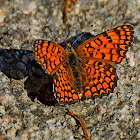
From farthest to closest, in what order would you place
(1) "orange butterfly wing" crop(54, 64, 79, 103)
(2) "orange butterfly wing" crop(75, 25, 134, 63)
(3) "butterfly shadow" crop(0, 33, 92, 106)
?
(3) "butterfly shadow" crop(0, 33, 92, 106) → (1) "orange butterfly wing" crop(54, 64, 79, 103) → (2) "orange butterfly wing" crop(75, 25, 134, 63)

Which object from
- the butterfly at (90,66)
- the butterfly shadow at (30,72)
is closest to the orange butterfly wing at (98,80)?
the butterfly at (90,66)

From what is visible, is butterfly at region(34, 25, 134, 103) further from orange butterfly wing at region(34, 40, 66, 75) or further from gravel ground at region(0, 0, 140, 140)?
gravel ground at region(0, 0, 140, 140)

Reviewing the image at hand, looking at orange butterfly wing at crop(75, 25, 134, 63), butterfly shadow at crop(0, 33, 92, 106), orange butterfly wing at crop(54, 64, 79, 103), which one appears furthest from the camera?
butterfly shadow at crop(0, 33, 92, 106)

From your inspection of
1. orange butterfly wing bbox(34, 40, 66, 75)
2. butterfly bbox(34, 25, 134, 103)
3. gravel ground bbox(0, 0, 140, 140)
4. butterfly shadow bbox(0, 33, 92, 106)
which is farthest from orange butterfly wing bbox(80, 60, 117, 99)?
butterfly shadow bbox(0, 33, 92, 106)

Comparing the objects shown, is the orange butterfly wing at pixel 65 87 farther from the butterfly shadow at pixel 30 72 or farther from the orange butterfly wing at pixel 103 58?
the butterfly shadow at pixel 30 72

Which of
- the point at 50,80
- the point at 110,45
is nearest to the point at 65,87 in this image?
the point at 50,80

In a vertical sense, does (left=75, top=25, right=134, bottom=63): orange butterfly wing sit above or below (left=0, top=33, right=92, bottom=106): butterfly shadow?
above
